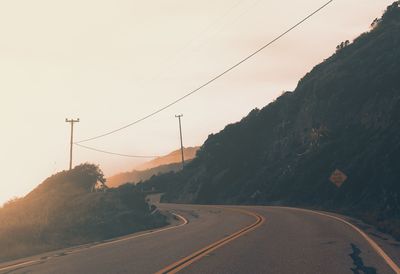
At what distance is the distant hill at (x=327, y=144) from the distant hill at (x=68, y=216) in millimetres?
12527

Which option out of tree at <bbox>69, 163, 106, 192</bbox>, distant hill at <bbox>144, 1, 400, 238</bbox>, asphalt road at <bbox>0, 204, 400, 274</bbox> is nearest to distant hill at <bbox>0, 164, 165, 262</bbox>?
tree at <bbox>69, 163, 106, 192</bbox>

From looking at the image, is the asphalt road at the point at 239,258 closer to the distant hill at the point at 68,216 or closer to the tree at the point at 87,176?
the distant hill at the point at 68,216

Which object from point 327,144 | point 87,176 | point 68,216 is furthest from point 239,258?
point 327,144

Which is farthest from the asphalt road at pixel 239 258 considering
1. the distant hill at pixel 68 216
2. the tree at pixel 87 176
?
the tree at pixel 87 176

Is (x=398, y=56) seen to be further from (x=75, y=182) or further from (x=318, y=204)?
(x=75, y=182)

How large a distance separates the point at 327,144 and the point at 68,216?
30.8m

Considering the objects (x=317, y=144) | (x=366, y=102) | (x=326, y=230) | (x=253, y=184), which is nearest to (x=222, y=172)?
(x=253, y=184)

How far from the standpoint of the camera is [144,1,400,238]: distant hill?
34.7 metres

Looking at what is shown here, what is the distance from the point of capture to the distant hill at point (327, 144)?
3472cm

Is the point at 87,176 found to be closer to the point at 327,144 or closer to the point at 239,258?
the point at 239,258

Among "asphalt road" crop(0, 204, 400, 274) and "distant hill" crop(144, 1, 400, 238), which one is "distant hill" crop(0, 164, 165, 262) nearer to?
"asphalt road" crop(0, 204, 400, 274)

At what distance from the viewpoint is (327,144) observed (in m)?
45.5

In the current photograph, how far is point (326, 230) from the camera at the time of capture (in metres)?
16.2

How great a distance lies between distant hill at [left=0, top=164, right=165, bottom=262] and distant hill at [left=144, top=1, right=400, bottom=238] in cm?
1253
